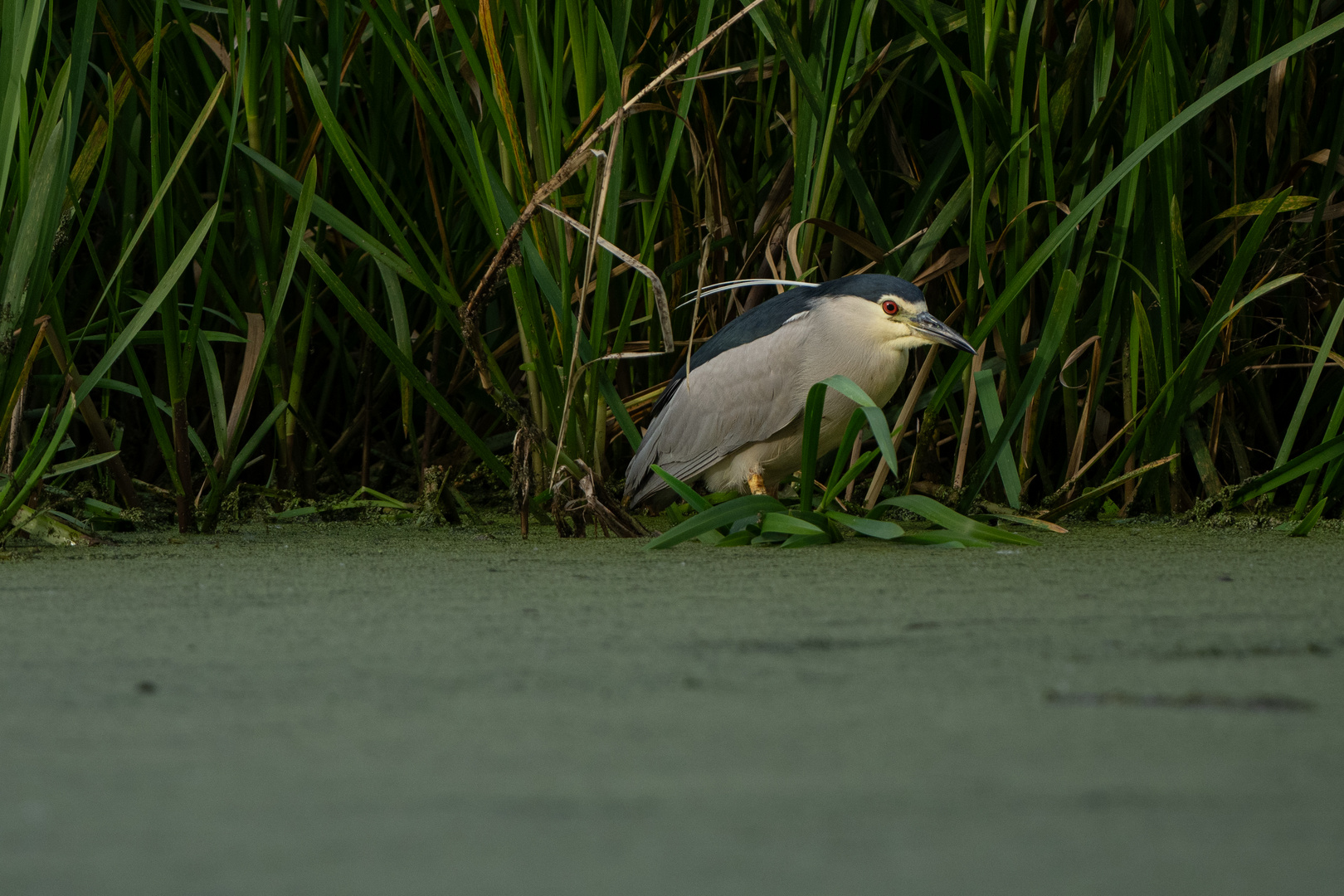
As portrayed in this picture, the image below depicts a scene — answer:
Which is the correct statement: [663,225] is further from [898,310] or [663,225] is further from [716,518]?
[716,518]

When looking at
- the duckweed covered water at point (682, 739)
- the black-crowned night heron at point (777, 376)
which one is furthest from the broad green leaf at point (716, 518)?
the black-crowned night heron at point (777, 376)

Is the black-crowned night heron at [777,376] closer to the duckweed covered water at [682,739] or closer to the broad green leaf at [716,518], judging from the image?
the broad green leaf at [716,518]

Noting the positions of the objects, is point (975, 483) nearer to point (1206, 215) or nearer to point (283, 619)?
point (1206, 215)

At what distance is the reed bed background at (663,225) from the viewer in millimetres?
1967

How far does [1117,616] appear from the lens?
3.70 feet

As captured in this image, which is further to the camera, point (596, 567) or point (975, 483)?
point (975, 483)

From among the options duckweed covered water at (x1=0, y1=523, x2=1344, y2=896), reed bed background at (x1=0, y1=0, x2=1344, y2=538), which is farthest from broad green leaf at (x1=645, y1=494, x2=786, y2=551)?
duckweed covered water at (x1=0, y1=523, x2=1344, y2=896)

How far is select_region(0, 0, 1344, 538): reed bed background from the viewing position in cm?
197

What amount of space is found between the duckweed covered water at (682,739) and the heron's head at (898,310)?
3.52 ft

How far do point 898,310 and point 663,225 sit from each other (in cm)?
53

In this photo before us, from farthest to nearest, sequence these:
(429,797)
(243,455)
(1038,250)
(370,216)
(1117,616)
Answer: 1. (370,216)
2. (243,455)
3. (1038,250)
4. (1117,616)
5. (429,797)

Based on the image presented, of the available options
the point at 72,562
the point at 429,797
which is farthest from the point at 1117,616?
the point at 72,562

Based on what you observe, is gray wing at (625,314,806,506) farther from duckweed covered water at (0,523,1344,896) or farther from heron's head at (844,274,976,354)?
duckweed covered water at (0,523,1344,896)

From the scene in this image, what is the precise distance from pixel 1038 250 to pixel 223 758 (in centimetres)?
147
